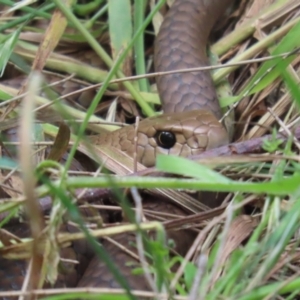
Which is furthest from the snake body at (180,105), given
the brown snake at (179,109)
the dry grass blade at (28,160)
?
the dry grass blade at (28,160)

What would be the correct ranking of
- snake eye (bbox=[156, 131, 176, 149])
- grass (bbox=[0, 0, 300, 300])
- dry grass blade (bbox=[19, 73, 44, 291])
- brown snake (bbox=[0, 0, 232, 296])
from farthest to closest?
snake eye (bbox=[156, 131, 176, 149]) < brown snake (bbox=[0, 0, 232, 296]) < grass (bbox=[0, 0, 300, 300]) < dry grass blade (bbox=[19, 73, 44, 291])

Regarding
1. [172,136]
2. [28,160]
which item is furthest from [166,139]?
[28,160]

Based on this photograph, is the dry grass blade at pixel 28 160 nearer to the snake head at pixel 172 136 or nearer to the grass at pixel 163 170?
the grass at pixel 163 170

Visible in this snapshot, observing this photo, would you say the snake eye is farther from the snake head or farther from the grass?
the grass

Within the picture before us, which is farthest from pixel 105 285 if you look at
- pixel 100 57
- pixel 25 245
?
pixel 100 57

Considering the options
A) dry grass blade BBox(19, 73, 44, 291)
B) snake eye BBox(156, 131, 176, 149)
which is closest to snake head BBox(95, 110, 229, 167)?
snake eye BBox(156, 131, 176, 149)

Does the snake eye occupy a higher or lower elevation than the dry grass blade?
lower
